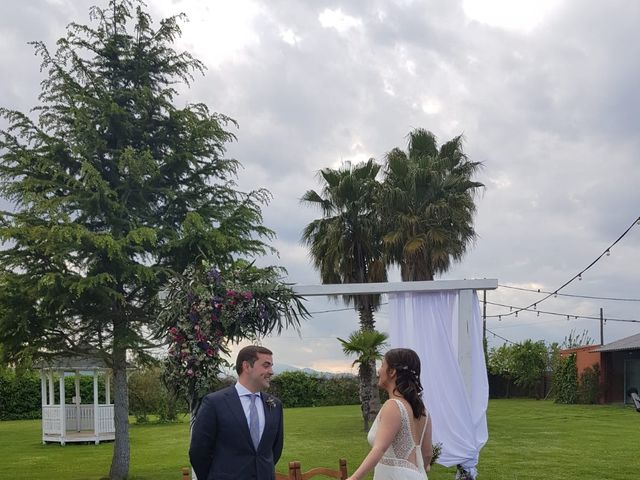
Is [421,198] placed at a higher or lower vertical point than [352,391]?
higher

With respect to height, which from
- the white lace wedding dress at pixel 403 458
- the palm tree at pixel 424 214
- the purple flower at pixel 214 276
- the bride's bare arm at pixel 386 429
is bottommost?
the white lace wedding dress at pixel 403 458

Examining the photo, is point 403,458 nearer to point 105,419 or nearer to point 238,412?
point 238,412

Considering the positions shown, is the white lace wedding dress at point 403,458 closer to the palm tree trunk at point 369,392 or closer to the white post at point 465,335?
the white post at point 465,335

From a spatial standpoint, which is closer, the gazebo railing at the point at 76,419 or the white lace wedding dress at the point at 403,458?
the white lace wedding dress at the point at 403,458

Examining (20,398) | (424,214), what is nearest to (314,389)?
(20,398)

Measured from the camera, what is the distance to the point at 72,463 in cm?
1834

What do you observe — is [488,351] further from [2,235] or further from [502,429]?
[2,235]

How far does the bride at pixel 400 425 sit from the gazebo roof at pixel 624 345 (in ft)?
98.3

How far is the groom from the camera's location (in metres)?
4.39

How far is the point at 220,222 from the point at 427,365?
562 cm

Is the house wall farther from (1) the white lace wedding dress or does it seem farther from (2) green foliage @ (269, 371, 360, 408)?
(1) the white lace wedding dress

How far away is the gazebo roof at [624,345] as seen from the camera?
3254 centimetres

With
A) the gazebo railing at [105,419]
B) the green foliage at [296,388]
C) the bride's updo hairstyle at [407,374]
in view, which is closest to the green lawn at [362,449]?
the gazebo railing at [105,419]

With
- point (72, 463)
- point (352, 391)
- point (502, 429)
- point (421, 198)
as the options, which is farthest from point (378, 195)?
point (352, 391)
